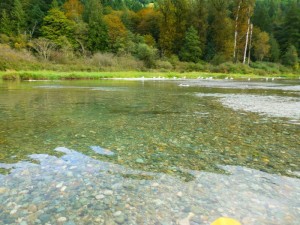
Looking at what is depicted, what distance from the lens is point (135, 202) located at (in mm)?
2811

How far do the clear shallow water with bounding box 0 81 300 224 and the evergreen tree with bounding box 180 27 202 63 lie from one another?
41.9m

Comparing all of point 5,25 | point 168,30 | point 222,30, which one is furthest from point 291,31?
point 5,25

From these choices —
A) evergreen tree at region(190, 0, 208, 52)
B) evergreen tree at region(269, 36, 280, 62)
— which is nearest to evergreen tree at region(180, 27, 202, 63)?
evergreen tree at region(190, 0, 208, 52)

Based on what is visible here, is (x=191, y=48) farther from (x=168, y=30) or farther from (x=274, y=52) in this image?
(x=274, y=52)

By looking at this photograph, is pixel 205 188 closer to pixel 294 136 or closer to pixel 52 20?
pixel 294 136

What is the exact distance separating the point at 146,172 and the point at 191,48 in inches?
1804

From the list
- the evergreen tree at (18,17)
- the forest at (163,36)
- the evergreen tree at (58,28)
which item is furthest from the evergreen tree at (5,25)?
the evergreen tree at (58,28)

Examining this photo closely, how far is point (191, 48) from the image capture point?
4703 centimetres

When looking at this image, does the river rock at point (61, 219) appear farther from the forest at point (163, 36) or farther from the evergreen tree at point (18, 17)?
the evergreen tree at point (18, 17)

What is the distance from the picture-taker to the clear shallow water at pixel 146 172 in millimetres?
2621

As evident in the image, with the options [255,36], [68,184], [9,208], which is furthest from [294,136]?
[255,36]

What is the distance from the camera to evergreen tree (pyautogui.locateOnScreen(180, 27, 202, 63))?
154 ft

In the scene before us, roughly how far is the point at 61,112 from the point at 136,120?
2.61m

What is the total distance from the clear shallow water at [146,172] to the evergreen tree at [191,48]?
41.9 m
